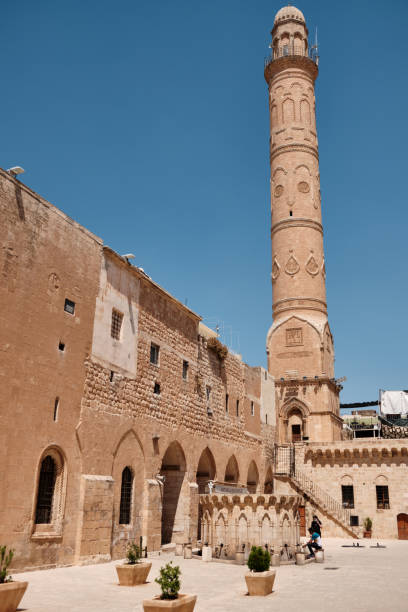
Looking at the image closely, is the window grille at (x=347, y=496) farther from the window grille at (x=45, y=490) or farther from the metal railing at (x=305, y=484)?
the window grille at (x=45, y=490)

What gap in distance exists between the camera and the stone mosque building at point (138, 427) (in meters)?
12.9

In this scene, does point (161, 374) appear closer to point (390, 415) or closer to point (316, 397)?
point (316, 397)

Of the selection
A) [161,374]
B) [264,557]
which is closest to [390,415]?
[161,374]

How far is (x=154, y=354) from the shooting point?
18844mm

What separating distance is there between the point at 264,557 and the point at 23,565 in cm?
558

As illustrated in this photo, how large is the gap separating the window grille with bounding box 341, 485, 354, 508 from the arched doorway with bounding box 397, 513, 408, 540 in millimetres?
2239

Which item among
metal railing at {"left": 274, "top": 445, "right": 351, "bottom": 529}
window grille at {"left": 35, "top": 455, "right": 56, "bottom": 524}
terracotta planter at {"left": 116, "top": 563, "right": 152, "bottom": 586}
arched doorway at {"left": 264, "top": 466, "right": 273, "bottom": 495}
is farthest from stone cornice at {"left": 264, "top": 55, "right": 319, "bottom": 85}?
terracotta planter at {"left": 116, "top": 563, "right": 152, "bottom": 586}

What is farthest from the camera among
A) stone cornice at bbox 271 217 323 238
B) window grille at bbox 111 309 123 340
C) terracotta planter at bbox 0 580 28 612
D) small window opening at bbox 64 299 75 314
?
stone cornice at bbox 271 217 323 238

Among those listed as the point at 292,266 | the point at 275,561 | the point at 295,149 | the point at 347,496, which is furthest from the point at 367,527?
the point at 295,149

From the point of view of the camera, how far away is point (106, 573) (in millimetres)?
12359

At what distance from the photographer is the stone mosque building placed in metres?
12.9

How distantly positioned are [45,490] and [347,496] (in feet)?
60.8

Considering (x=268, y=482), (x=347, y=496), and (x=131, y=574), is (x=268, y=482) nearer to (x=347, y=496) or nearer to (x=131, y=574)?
(x=347, y=496)

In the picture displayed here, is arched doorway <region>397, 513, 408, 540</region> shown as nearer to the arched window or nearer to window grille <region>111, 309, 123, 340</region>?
the arched window
